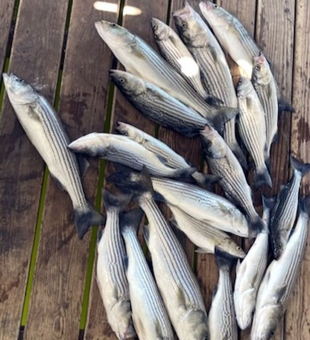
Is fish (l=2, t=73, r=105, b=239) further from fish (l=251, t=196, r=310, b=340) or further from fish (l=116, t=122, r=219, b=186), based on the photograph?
fish (l=251, t=196, r=310, b=340)

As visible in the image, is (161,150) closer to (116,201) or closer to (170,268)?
(116,201)

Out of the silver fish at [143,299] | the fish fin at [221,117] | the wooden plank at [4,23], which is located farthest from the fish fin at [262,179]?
the wooden plank at [4,23]

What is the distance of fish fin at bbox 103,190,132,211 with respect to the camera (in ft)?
6.56

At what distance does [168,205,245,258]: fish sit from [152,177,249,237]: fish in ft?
0.07

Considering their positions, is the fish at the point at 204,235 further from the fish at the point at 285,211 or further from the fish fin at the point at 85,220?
the fish fin at the point at 85,220

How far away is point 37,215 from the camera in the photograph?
2059 mm

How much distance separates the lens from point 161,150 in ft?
6.72

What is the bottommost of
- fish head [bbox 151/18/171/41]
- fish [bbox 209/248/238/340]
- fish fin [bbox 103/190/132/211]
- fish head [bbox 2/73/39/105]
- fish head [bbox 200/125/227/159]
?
fish [bbox 209/248/238/340]

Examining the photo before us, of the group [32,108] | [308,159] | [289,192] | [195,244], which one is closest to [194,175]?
[195,244]

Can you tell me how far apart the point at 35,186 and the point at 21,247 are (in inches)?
10.1

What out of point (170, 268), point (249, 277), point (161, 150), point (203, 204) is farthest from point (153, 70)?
point (249, 277)

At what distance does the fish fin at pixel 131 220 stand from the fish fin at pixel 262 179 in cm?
52

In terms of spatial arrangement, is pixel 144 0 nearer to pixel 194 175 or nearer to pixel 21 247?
pixel 194 175

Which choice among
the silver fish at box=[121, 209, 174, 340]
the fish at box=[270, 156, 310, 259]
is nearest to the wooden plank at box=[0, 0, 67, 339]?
→ the silver fish at box=[121, 209, 174, 340]
